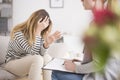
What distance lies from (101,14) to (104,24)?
0.04 ft

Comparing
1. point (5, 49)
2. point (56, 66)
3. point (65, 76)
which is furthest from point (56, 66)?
point (5, 49)

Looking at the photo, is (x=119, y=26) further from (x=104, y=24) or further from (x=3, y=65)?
(x=3, y=65)

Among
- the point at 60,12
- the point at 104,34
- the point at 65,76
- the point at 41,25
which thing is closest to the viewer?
the point at 104,34

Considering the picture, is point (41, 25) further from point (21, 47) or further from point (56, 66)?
point (56, 66)

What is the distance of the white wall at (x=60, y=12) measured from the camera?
11.2 feet

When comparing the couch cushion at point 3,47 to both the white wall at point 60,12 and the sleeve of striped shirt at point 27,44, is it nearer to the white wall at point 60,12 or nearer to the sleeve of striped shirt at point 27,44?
the sleeve of striped shirt at point 27,44

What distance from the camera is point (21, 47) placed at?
2.12 metres

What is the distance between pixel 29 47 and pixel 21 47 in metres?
0.08

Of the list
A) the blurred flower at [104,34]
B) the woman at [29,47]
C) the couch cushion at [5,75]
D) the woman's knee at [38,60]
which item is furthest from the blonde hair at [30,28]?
the blurred flower at [104,34]

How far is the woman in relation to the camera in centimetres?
198

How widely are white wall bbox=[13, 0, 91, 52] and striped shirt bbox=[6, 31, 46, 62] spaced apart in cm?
121

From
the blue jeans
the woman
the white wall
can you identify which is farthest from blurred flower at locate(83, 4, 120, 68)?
the white wall

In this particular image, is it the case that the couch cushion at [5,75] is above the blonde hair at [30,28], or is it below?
below

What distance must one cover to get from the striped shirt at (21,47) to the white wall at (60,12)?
3.97 feet
